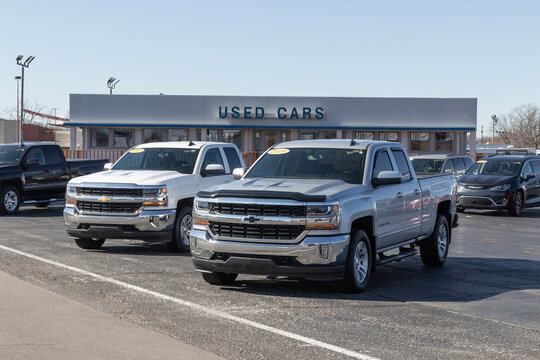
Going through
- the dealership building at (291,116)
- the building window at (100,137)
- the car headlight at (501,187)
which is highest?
the dealership building at (291,116)

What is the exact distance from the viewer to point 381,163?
1069 cm

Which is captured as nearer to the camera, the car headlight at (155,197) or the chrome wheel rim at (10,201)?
the car headlight at (155,197)

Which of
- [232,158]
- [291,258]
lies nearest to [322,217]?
[291,258]

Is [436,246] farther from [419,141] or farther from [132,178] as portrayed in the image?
[419,141]

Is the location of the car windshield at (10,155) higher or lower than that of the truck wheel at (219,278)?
higher

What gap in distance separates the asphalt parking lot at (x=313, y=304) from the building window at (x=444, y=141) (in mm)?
36598

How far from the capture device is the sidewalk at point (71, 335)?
6363 mm

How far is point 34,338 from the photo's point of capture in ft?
22.6

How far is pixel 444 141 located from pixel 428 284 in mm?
40982

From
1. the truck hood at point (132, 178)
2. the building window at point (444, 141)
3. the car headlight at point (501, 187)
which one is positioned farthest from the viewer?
the building window at point (444, 141)

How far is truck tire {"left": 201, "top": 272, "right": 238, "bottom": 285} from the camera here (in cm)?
977

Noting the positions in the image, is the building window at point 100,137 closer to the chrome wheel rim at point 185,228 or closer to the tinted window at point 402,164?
the chrome wheel rim at point 185,228

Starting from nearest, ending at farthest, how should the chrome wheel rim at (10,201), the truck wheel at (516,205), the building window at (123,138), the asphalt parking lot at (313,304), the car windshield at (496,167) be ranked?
the asphalt parking lot at (313,304) → the chrome wheel rim at (10,201) → the truck wheel at (516,205) → the car windshield at (496,167) → the building window at (123,138)

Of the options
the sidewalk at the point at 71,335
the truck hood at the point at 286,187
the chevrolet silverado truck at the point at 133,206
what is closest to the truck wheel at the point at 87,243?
the chevrolet silverado truck at the point at 133,206
